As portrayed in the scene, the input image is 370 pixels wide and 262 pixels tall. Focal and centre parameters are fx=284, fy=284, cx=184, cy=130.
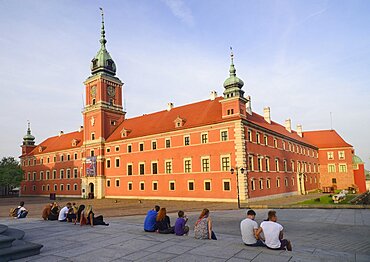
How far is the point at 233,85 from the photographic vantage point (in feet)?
112

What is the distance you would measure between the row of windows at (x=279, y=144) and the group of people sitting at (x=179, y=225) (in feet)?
81.3

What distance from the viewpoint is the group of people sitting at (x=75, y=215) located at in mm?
14031

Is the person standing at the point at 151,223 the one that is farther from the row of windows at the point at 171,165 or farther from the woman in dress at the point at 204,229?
the row of windows at the point at 171,165

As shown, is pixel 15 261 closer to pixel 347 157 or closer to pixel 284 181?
pixel 284 181

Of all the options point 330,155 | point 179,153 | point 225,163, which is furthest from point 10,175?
point 330,155

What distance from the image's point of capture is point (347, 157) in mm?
58812

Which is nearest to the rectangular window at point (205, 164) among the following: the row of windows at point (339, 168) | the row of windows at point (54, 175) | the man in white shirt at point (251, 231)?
the man in white shirt at point (251, 231)

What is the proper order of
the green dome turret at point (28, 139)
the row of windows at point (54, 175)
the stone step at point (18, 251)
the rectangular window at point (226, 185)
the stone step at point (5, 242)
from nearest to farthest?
the stone step at point (18, 251) < the stone step at point (5, 242) < the rectangular window at point (226, 185) < the row of windows at point (54, 175) < the green dome turret at point (28, 139)

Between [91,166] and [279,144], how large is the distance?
32.0 meters

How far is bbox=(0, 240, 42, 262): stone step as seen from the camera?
7.62 metres

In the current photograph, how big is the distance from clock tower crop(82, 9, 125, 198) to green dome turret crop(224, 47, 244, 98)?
82.7ft

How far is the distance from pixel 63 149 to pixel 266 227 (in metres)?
59.2

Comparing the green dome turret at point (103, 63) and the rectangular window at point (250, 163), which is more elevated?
the green dome turret at point (103, 63)

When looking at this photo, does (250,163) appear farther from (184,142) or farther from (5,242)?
(5,242)
